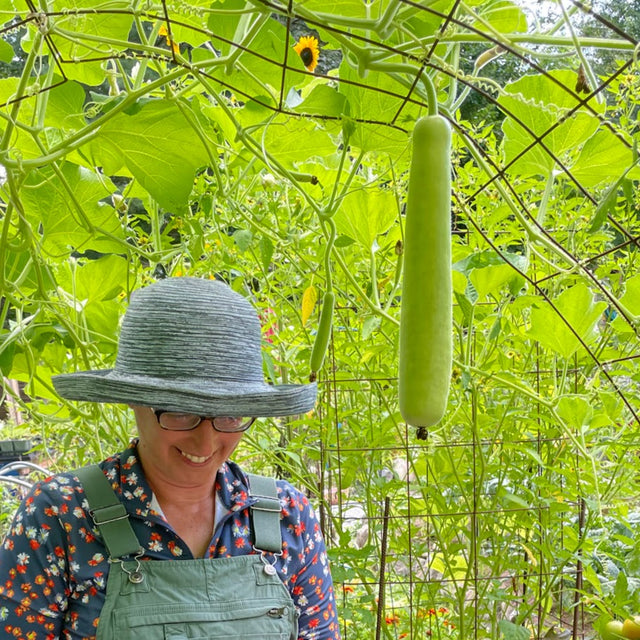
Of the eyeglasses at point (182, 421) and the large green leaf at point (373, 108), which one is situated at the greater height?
the large green leaf at point (373, 108)

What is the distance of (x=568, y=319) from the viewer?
3.27 feet

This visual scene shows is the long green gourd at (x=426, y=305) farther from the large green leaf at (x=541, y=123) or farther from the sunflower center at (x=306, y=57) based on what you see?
the sunflower center at (x=306, y=57)

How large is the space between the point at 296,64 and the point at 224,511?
63 cm

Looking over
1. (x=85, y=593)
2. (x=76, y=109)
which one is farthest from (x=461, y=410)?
(x=76, y=109)

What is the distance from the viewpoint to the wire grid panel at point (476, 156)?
614mm

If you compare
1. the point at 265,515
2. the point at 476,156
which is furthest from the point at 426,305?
the point at 265,515

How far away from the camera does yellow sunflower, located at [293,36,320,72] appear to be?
0.90 m

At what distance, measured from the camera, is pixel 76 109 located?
3.05 feet

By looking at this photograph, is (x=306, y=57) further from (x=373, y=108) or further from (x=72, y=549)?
(x=72, y=549)

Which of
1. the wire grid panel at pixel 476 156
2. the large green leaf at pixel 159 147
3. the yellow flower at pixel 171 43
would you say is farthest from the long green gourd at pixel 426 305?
the large green leaf at pixel 159 147

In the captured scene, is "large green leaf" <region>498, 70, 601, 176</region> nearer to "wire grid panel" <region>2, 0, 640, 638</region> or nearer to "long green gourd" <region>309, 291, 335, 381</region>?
"wire grid panel" <region>2, 0, 640, 638</region>

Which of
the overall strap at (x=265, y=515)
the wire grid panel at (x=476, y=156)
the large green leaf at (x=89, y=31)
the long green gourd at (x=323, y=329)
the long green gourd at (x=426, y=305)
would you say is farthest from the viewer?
the overall strap at (x=265, y=515)

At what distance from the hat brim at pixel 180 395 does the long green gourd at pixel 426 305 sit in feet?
1.74

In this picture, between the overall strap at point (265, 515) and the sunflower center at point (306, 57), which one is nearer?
the sunflower center at point (306, 57)
